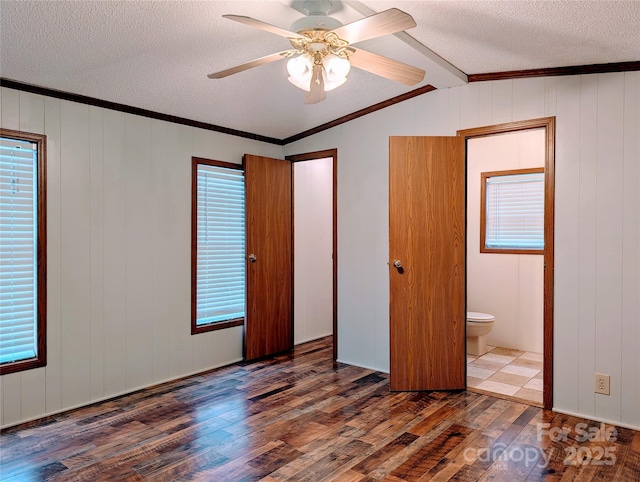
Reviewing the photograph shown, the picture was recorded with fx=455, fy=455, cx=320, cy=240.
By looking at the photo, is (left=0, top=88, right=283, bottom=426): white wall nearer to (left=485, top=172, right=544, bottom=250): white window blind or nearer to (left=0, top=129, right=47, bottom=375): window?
(left=0, top=129, right=47, bottom=375): window

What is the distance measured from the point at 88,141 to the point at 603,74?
11.9ft

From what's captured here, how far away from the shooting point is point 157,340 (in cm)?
379

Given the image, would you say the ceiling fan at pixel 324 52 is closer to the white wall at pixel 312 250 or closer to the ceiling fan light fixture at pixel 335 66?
the ceiling fan light fixture at pixel 335 66

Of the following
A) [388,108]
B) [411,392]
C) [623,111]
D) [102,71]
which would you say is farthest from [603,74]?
[102,71]

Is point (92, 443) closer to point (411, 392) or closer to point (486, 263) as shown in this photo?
point (411, 392)

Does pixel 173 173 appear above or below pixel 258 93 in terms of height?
below

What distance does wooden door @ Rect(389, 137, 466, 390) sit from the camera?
3568 millimetres

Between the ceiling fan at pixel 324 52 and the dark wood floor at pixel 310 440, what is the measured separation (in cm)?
199

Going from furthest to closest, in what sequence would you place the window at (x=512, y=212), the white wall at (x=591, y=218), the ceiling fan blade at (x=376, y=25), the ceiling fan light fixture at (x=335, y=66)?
1. the window at (x=512, y=212)
2. the white wall at (x=591, y=218)
3. the ceiling fan light fixture at (x=335, y=66)
4. the ceiling fan blade at (x=376, y=25)

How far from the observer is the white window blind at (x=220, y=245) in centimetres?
419

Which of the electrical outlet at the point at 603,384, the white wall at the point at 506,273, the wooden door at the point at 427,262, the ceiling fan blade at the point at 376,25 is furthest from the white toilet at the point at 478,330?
the ceiling fan blade at the point at 376,25

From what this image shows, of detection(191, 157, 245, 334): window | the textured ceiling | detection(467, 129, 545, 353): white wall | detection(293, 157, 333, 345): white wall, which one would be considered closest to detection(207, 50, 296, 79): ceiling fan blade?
the textured ceiling

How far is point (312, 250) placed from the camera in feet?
17.8

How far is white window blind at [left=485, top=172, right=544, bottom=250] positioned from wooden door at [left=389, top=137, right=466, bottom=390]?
156 cm
